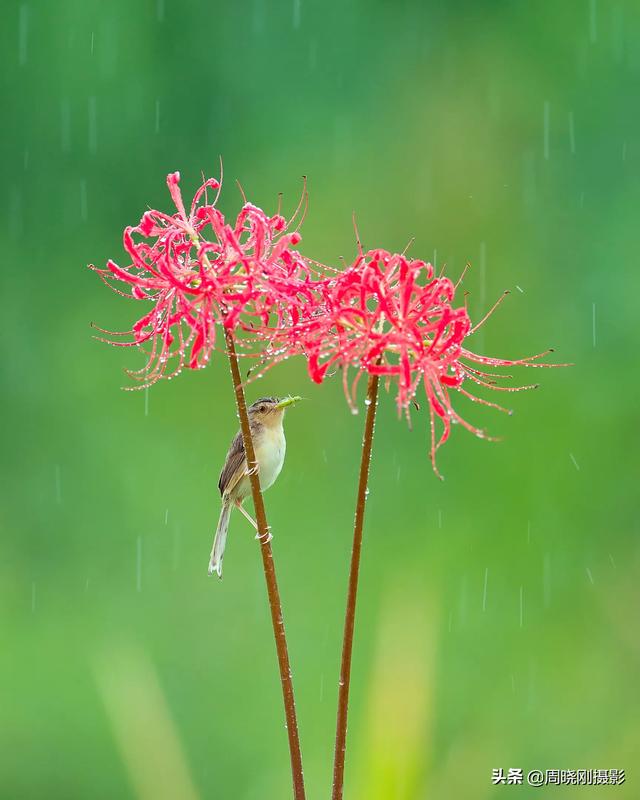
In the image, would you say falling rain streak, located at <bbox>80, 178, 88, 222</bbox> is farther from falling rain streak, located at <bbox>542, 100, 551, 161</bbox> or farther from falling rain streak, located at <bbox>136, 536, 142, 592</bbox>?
falling rain streak, located at <bbox>542, 100, 551, 161</bbox>

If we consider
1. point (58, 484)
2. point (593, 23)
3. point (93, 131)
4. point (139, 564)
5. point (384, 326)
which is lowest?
point (384, 326)

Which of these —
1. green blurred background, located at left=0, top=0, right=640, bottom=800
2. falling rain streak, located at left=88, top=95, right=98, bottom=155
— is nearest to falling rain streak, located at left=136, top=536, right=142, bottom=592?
green blurred background, located at left=0, top=0, right=640, bottom=800

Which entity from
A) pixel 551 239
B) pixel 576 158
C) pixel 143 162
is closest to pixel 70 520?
pixel 143 162

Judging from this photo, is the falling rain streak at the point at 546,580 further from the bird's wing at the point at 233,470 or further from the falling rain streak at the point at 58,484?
the bird's wing at the point at 233,470

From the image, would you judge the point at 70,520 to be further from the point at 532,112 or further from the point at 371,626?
the point at 532,112

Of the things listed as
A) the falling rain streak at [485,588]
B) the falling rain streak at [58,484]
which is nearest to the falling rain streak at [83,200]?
the falling rain streak at [58,484]

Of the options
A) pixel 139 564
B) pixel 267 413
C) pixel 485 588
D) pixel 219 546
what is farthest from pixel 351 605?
pixel 139 564

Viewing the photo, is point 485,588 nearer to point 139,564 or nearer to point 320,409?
point 320,409
